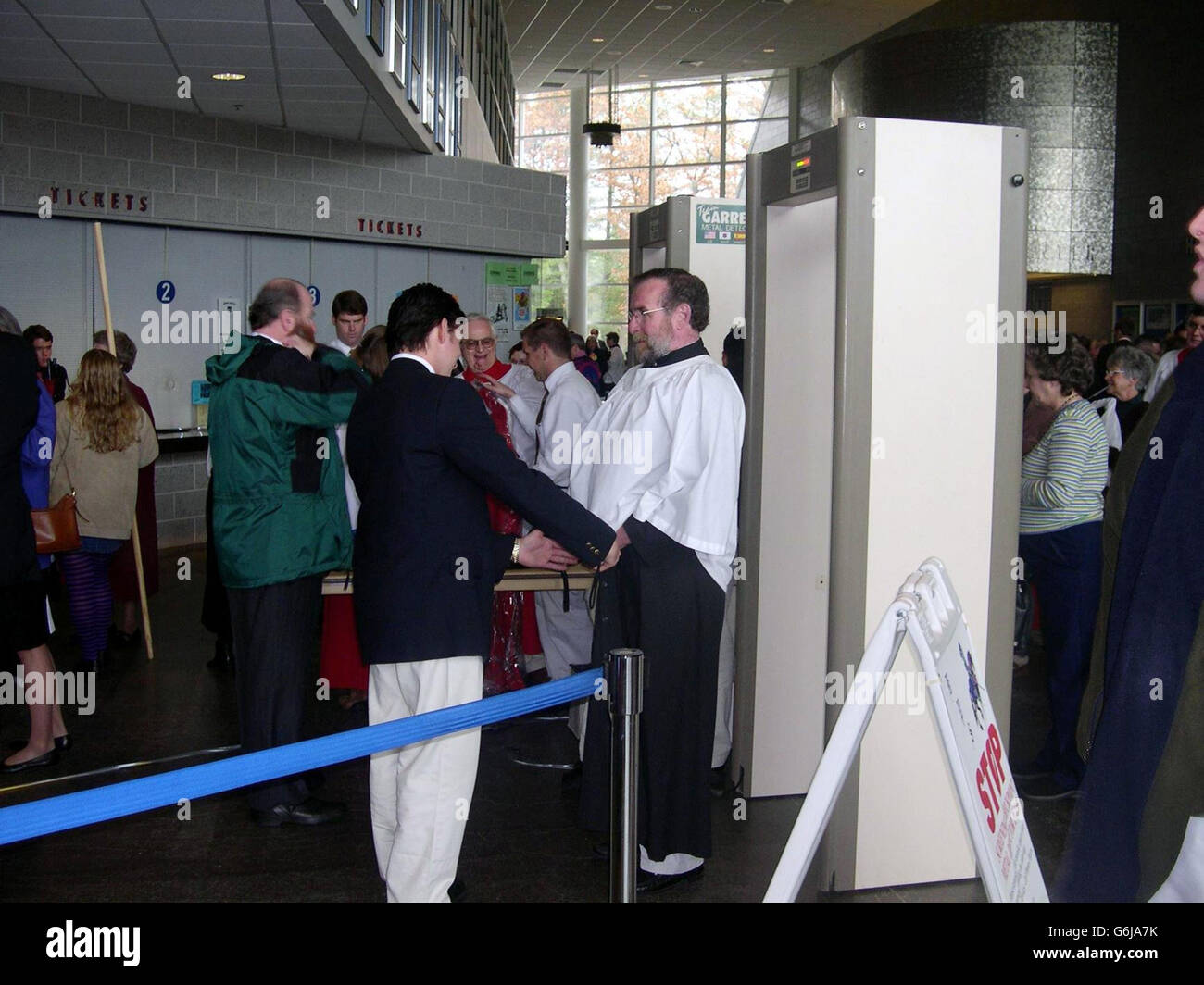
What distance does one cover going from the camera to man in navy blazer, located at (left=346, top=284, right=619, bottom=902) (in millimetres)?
3008

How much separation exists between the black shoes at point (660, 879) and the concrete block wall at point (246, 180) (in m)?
7.35

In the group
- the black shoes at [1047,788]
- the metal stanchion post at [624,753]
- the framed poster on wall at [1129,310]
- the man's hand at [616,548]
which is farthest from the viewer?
the framed poster on wall at [1129,310]

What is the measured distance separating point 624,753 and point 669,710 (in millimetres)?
952

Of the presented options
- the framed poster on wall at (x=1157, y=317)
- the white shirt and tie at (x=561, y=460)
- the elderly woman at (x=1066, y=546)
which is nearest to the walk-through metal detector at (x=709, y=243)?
the white shirt and tie at (x=561, y=460)

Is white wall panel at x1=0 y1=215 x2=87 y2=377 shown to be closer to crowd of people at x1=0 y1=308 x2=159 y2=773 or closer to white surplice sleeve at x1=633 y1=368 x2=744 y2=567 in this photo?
crowd of people at x1=0 y1=308 x2=159 y2=773

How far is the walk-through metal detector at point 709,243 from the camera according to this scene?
16.4 feet

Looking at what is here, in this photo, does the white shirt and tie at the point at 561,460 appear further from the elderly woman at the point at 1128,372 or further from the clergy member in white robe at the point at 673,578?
the elderly woman at the point at 1128,372

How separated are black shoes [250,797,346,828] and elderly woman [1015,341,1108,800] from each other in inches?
98.1

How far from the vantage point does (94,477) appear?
589 cm

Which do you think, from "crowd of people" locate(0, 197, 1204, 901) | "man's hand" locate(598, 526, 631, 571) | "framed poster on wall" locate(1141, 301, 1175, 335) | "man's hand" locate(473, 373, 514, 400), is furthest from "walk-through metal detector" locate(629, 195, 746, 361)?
"framed poster on wall" locate(1141, 301, 1175, 335)

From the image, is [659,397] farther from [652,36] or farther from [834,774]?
[652,36]

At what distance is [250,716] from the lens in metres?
4.04

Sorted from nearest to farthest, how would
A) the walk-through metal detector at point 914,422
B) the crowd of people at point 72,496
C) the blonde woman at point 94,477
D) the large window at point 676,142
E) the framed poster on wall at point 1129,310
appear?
the walk-through metal detector at point 914,422 < the crowd of people at point 72,496 < the blonde woman at point 94,477 < the framed poster on wall at point 1129,310 < the large window at point 676,142

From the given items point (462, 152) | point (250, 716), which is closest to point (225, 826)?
point (250, 716)
